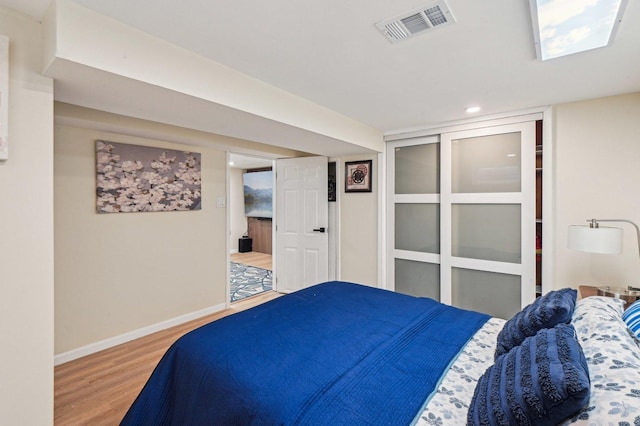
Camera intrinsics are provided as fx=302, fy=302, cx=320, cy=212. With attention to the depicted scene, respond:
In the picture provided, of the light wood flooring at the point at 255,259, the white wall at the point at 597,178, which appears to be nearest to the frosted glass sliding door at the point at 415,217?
the white wall at the point at 597,178

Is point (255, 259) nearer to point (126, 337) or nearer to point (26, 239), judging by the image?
point (126, 337)

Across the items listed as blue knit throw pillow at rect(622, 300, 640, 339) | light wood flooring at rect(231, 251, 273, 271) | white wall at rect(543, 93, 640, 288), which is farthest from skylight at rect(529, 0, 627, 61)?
light wood flooring at rect(231, 251, 273, 271)

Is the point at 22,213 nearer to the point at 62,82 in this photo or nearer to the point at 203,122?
the point at 62,82

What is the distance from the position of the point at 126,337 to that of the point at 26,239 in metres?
2.04

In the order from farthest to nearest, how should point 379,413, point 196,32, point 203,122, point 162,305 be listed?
point 162,305, point 203,122, point 196,32, point 379,413

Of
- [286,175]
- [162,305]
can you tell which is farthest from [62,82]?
[286,175]

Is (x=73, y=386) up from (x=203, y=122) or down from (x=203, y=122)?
down

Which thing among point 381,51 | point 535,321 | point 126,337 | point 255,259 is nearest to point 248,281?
point 255,259

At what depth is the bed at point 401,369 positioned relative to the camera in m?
0.85

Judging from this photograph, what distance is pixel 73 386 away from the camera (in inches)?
91.2

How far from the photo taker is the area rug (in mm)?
4656

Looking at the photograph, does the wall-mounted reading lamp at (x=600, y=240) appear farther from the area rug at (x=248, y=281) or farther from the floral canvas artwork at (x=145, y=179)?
the area rug at (x=248, y=281)

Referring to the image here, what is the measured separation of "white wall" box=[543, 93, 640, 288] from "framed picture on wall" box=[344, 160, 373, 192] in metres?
1.94

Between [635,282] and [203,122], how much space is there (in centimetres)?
371
